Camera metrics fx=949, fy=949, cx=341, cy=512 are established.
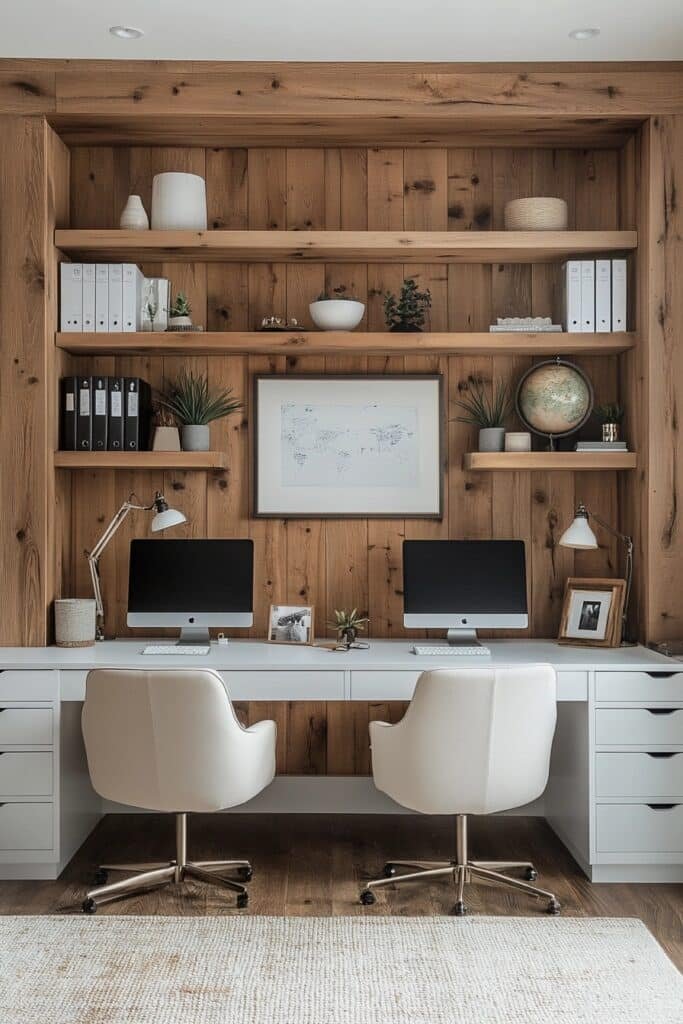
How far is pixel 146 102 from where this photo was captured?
3.48 meters

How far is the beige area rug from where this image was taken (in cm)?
240

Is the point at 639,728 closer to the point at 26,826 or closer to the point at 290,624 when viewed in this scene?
the point at 290,624

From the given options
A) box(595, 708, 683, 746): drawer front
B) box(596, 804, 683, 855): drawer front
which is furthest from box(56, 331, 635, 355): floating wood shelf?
box(596, 804, 683, 855): drawer front

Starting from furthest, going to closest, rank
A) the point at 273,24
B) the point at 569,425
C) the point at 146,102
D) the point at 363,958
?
1. the point at 569,425
2. the point at 146,102
3. the point at 273,24
4. the point at 363,958

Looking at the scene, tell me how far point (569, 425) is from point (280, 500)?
46.6 inches

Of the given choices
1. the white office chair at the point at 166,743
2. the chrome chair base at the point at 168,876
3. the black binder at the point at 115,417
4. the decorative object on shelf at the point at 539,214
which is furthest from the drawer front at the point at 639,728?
the black binder at the point at 115,417

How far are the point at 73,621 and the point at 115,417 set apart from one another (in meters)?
0.79

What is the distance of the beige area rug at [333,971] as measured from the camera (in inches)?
94.5

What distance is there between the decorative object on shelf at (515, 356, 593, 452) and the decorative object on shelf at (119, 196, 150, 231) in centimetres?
162

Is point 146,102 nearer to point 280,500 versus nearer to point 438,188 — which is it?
point 438,188

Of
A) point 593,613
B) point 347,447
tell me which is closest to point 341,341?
point 347,447

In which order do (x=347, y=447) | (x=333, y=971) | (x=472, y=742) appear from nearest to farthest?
(x=333, y=971)
(x=472, y=742)
(x=347, y=447)

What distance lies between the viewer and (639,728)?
10.5ft

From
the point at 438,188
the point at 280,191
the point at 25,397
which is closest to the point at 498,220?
the point at 438,188
